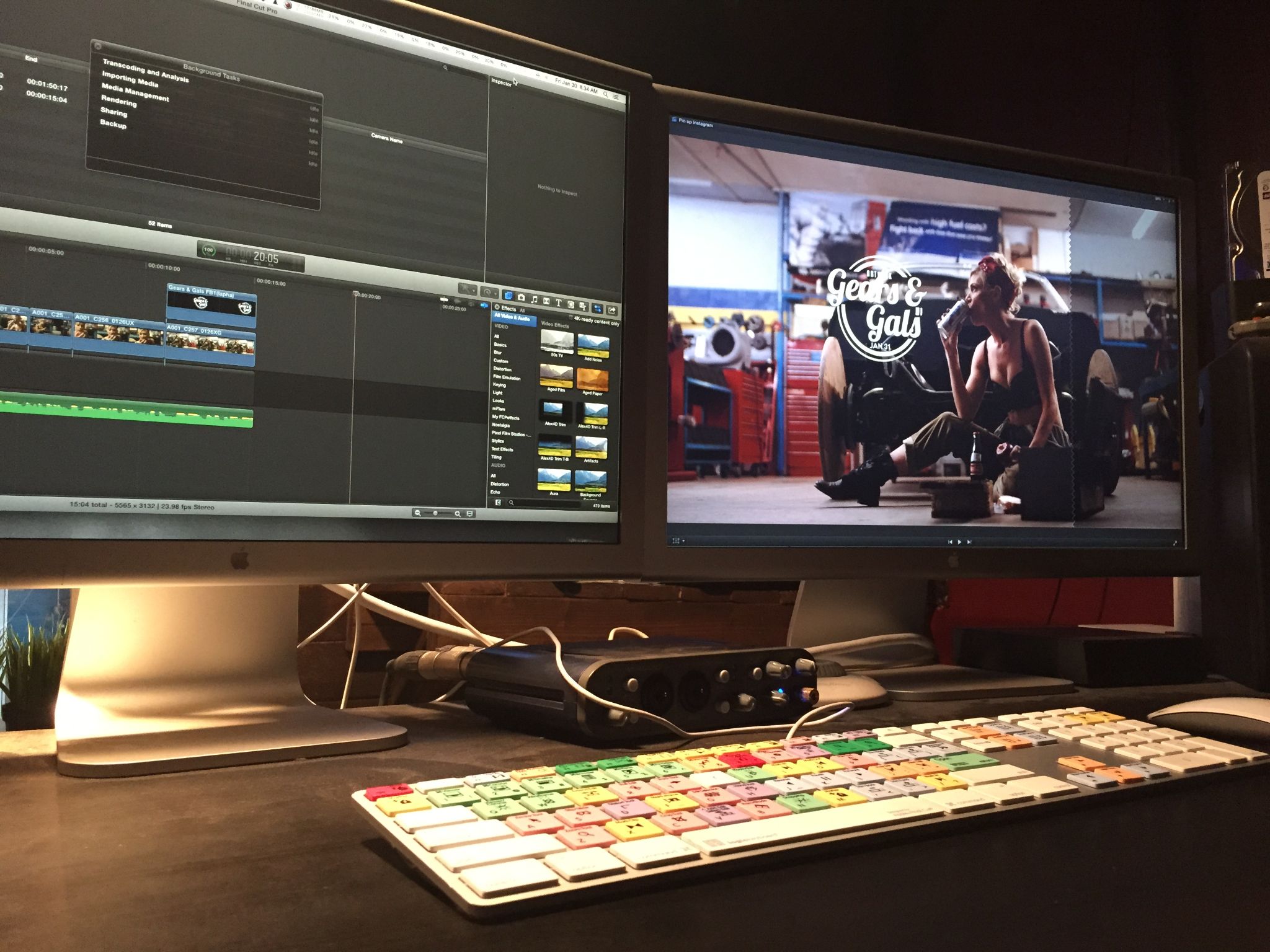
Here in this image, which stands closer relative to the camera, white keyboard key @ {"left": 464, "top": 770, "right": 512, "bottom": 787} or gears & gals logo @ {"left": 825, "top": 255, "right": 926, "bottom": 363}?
white keyboard key @ {"left": 464, "top": 770, "right": 512, "bottom": 787}

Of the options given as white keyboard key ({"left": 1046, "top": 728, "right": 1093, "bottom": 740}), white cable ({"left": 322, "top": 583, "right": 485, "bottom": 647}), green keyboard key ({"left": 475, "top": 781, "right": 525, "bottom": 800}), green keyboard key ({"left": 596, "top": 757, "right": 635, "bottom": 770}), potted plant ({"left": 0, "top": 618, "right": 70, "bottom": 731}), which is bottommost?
potted plant ({"left": 0, "top": 618, "right": 70, "bottom": 731})

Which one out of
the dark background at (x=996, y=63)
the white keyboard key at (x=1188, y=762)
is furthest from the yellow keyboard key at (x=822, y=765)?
the dark background at (x=996, y=63)

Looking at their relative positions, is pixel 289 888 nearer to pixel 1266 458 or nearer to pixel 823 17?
pixel 1266 458

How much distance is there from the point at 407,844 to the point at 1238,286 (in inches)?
40.2

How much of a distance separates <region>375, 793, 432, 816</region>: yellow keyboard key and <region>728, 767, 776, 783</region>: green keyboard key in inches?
6.0

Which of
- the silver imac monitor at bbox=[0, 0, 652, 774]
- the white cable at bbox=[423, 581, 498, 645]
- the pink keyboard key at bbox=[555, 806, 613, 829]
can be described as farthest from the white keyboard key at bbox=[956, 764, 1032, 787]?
the white cable at bbox=[423, 581, 498, 645]

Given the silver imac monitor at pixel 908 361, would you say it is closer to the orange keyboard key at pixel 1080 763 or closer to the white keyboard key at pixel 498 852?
the orange keyboard key at pixel 1080 763

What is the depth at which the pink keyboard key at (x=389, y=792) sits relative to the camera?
1.37ft

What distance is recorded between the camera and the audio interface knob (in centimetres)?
69

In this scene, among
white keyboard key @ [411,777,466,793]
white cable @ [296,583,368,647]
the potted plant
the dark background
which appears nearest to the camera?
white keyboard key @ [411,777,466,793]

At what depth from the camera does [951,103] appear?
1659 millimetres

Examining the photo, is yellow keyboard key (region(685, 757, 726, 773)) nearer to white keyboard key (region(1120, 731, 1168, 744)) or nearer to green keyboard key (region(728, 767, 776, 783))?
green keyboard key (region(728, 767, 776, 783))

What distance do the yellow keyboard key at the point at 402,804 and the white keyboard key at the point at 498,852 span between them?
0.16 feet

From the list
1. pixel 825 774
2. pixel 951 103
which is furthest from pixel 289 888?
pixel 951 103
